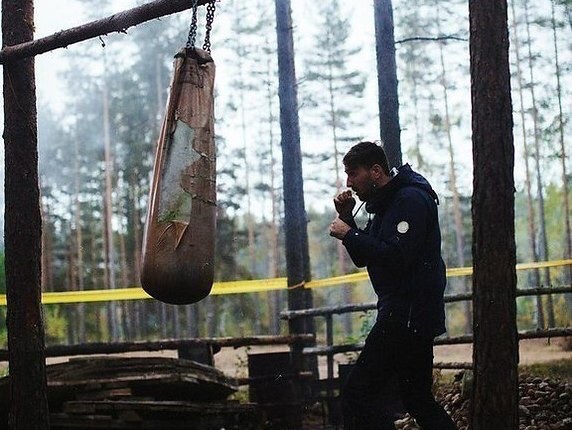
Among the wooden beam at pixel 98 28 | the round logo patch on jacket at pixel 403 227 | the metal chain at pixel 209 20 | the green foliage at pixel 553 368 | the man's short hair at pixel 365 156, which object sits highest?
the wooden beam at pixel 98 28

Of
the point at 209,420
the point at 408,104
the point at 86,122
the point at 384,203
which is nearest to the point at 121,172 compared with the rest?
the point at 86,122

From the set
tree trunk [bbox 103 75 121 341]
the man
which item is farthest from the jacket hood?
tree trunk [bbox 103 75 121 341]

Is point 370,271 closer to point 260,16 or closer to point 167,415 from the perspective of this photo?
point 167,415

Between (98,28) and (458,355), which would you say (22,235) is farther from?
(458,355)

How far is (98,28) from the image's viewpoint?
567 cm

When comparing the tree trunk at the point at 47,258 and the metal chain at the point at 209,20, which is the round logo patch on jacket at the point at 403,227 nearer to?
the metal chain at the point at 209,20

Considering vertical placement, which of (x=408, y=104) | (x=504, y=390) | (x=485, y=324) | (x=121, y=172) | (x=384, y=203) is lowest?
(x=504, y=390)

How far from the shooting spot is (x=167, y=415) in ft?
26.0

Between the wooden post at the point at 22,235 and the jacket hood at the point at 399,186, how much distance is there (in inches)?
116

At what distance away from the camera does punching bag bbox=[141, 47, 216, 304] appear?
4.30 m

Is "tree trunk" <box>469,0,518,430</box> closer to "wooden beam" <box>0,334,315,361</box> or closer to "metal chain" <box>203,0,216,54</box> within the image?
"metal chain" <box>203,0,216,54</box>

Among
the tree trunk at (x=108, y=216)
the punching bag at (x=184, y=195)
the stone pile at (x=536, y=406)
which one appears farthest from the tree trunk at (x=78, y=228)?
the punching bag at (x=184, y=195)

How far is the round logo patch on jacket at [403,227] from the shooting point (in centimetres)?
431

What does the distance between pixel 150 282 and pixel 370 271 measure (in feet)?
4.02
